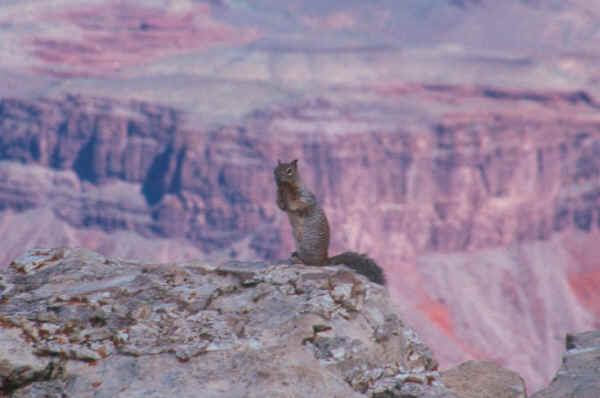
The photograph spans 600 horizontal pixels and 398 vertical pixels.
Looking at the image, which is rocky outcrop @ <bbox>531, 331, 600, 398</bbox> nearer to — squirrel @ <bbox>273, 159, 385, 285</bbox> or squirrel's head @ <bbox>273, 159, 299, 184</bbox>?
squirrel @ <bbox>273, 159, 385, 285</bbox>

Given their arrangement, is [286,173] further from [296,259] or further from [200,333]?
[200,333]

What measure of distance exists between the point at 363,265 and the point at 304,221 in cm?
194

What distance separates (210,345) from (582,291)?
194796 millimetres

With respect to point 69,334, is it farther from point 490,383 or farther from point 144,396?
point 490,383

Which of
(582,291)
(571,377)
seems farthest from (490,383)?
(582,291)

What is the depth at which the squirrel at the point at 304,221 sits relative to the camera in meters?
17.2

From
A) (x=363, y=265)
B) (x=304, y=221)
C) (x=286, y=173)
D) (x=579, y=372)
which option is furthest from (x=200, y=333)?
(x=579, y=372)

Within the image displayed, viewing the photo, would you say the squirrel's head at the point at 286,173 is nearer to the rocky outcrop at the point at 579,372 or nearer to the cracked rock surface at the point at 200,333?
the cracked rock surface at the point at 200,333

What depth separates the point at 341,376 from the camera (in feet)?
40.2

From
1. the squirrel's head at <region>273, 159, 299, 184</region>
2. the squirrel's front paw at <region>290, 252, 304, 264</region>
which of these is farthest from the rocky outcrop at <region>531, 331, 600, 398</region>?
the squirrel's head at <region>273, 159, 299, 184</region>

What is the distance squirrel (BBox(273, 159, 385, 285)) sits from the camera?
17234 millimetres

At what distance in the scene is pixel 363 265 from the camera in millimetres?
16656

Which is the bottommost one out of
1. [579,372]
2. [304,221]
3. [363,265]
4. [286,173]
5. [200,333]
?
[579,372]

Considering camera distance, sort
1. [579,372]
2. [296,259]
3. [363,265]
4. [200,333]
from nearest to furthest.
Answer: [200,333], [579,372], [363,265], [296,259]
